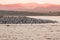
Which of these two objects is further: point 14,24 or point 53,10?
point 14,24

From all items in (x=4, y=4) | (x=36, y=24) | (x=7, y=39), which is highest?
(x=4, y=4)

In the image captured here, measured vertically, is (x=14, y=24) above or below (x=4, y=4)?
below

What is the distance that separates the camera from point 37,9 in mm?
12711

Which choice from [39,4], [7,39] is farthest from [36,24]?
[7,39]

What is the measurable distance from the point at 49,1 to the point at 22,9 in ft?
5.02

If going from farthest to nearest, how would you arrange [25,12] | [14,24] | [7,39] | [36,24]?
[36,24]
[14,24]
[25,12]
[7,39]

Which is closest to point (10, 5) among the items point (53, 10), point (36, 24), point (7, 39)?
point (53, 10)

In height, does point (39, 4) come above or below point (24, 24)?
above

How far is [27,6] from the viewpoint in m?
12.7

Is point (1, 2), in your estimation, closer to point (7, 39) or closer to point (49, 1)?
point (49, 1)

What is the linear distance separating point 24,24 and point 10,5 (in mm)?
4574

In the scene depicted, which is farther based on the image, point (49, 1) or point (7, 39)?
point (49, 1)

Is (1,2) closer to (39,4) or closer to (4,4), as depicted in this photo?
(4,4)

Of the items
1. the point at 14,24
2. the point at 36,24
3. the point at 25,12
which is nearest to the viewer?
the point at 25,12
